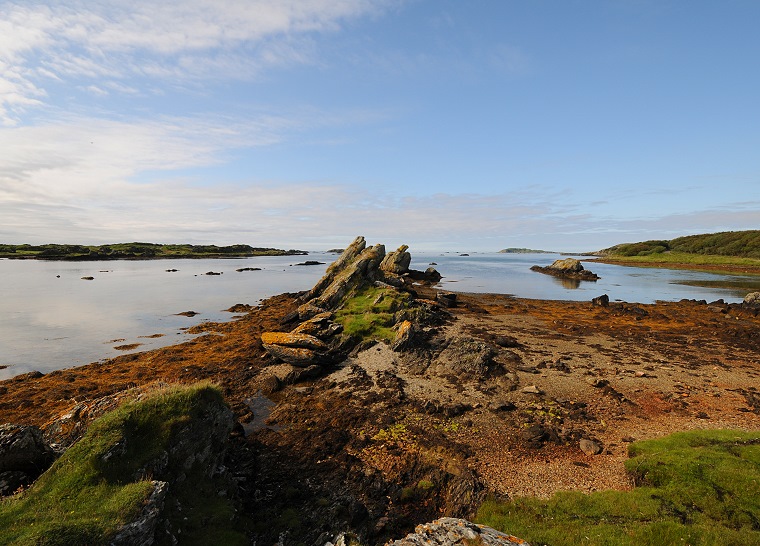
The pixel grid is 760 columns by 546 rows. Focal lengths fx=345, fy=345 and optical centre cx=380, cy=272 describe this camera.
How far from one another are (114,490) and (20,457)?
4656 millimetres

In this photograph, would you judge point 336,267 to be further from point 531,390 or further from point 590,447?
point 590,447

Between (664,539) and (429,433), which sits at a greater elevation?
(664,539)

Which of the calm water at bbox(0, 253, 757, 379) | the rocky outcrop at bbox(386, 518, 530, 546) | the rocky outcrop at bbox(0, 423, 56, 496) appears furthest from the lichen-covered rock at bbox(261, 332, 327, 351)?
the rocky outcrop at bbox(386, 518, 530, 546)

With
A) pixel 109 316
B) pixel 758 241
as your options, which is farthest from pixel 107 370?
pixel 758 241

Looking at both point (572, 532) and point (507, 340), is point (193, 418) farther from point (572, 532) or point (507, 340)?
point (507, 340)

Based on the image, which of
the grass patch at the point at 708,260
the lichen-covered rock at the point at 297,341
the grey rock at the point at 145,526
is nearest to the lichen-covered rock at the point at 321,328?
the lichen-covered rock at the point at 297,341

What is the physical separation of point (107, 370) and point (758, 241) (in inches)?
10070

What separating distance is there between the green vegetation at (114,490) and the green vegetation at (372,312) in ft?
75.1

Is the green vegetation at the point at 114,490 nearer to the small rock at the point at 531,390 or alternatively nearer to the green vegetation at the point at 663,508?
the green vegetation at the point at 663,508

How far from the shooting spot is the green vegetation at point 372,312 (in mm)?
37344

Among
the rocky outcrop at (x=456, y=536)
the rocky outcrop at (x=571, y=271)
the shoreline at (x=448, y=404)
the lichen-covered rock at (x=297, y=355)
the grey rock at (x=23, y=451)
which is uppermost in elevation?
the rocky outcrop at (x=571, y=271)

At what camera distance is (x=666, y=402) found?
931 inches

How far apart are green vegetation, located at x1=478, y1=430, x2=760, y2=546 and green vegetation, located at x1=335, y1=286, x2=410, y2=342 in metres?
23.3

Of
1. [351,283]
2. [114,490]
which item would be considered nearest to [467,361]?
[114,490]
